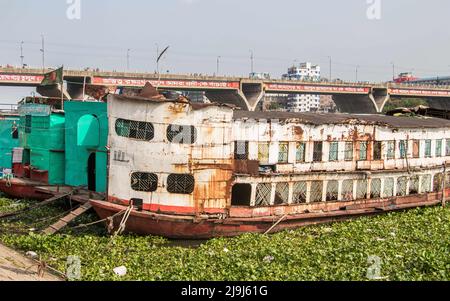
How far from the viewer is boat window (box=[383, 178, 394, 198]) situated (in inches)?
925

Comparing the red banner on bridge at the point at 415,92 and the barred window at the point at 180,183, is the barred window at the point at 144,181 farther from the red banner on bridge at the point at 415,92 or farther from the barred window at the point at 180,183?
the red banner on bridge at the point at 415,92

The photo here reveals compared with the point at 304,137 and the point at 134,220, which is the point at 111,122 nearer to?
the point at 134,220

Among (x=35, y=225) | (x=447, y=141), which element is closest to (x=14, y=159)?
(x=35, y=225)

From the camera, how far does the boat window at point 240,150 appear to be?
19.3 metres

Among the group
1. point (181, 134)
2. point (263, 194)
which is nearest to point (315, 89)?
point (263, 194)

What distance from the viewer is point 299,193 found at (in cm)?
2058

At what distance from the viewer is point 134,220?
18.0 m

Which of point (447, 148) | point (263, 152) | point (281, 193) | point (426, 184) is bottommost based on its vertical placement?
point (426, 184)

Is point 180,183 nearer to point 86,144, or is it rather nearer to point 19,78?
point 86,144

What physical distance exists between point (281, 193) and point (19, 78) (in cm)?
4421

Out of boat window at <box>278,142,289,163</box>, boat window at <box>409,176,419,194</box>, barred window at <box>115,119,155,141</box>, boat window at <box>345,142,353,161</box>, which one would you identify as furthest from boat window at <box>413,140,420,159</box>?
barred window at <box>115,119,155,141</box>

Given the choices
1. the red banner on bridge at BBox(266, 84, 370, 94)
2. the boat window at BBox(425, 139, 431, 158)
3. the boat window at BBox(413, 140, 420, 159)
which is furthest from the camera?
the red banner on bridge at BBox(266, 84, 370, 94)

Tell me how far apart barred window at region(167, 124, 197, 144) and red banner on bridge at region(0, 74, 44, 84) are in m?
43.1

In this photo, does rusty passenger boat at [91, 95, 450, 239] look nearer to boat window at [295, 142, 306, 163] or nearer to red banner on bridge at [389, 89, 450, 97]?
boat window at [295, 142, 306, 163]
